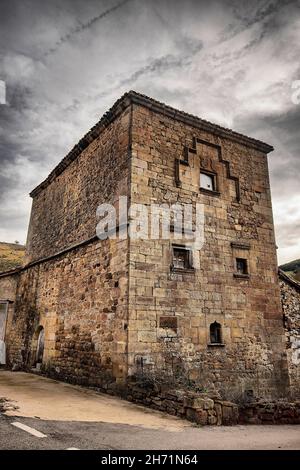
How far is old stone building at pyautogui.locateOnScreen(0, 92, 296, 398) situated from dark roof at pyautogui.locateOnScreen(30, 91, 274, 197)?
0.03 m

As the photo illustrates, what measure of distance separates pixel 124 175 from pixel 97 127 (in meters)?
2.65

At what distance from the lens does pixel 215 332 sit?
30.1 feet

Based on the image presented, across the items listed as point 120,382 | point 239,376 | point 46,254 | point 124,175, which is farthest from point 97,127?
point 239,376

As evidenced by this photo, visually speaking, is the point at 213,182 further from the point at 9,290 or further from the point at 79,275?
the point at 9,290

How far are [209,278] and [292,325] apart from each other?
3.52 metres

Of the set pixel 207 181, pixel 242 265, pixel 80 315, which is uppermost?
pixel 207 181

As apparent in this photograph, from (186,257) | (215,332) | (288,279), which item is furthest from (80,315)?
(288,279)

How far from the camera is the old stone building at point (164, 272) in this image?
8234mm

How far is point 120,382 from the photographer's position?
299 inches

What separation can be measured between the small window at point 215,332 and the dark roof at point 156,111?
592 cm

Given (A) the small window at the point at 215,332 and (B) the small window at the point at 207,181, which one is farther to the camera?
(B) the small window at the point at 207,181

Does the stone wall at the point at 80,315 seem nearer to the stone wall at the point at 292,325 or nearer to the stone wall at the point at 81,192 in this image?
the stone wall at the point at 81,192

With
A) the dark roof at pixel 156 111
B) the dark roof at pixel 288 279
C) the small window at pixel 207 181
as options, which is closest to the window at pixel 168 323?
the small window at pixel 207 181
